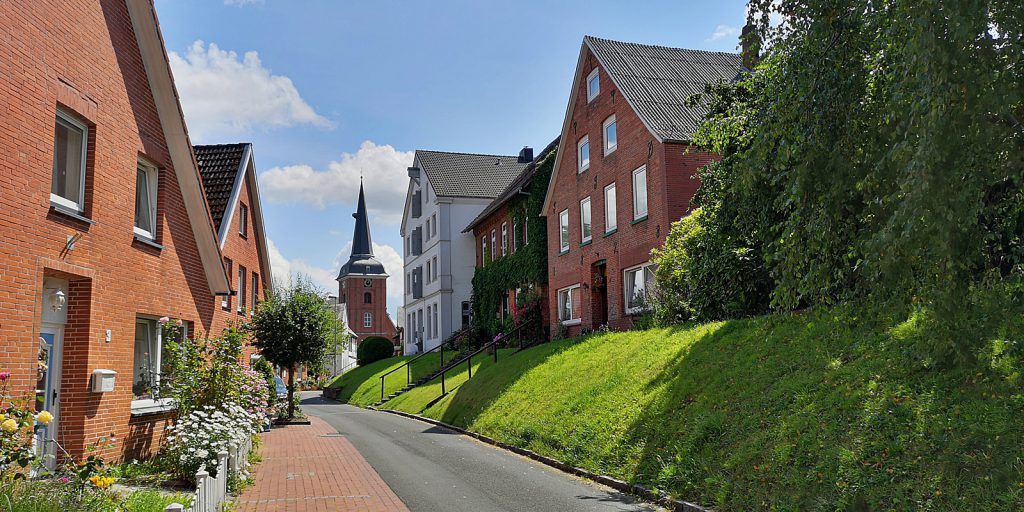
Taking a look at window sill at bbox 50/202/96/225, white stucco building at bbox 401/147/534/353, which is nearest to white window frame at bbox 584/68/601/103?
window sill at bbox 50/202/96/225

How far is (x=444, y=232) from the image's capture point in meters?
46.1

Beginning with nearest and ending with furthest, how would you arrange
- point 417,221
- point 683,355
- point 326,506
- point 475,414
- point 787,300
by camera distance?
point 787,300, point 326,506, point 683,355, point 475,414, point 417,221

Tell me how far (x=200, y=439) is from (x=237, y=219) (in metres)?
12.9

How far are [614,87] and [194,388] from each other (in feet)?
54.2

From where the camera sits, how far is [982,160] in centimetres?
544

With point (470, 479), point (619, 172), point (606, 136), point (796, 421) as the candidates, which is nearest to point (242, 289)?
point (619, 172)

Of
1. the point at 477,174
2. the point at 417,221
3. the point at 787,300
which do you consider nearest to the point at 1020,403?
the point at 787,300

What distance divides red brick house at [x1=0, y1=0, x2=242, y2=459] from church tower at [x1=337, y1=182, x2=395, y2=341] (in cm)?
9196

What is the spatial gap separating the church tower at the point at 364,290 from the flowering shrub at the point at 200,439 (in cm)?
9407

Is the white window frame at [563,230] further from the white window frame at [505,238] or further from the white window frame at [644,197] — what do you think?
the white window frame at [505,238]

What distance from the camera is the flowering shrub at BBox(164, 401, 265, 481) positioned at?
1068 cm

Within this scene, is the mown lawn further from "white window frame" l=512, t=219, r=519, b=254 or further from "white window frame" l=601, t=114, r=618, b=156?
"white window frame" l=601, t=114, r=618, b=156

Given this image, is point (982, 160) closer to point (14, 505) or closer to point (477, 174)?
point (14, 505)

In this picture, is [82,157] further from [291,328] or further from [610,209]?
[610,209]
